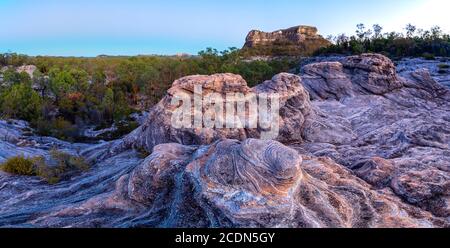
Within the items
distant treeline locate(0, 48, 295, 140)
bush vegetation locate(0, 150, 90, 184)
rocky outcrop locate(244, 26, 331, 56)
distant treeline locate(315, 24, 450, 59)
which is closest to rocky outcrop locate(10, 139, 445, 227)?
bush vegetation locate(0, 150, 90, 184)

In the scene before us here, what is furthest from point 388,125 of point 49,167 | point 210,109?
point 49,167

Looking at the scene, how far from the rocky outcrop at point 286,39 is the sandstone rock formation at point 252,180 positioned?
92.0m

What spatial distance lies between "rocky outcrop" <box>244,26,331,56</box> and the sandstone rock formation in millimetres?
91956

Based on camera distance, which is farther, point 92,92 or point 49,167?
point 92,92

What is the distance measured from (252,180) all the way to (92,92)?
48.6 meters

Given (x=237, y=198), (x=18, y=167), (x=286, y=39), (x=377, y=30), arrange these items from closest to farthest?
(x=237, y=198), (x=18, y=167), (x=377, y=30), (x=286, y=39)

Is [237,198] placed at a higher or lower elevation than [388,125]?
lower

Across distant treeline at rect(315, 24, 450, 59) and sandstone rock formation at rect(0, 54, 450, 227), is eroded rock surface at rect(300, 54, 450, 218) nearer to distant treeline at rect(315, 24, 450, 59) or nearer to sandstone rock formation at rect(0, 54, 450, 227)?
sandstone rock formation at rect(0, 54, 450, 227)

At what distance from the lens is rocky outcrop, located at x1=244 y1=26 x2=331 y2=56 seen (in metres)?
117

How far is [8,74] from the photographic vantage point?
57.1 meters

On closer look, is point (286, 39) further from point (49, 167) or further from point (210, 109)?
point (49, 167)

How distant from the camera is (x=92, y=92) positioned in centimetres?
5666

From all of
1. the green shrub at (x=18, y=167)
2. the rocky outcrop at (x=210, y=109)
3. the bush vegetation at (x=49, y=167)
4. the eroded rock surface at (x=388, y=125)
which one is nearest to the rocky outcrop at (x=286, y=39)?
the eroded rock surface at (x=388, y=125)
